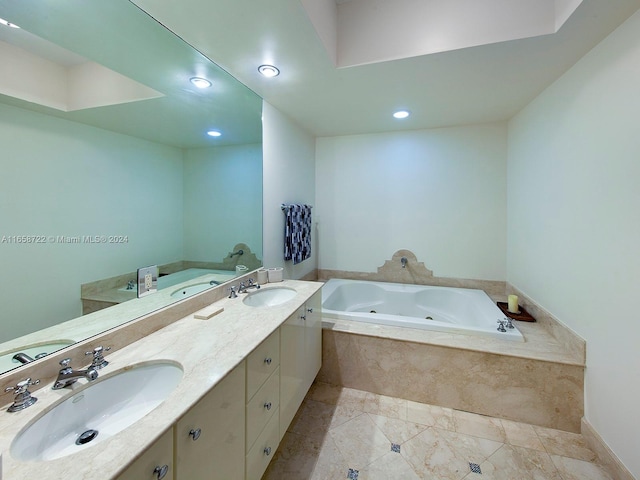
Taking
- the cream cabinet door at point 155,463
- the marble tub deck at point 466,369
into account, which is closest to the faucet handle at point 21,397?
the cream cabinet door at point 155,463

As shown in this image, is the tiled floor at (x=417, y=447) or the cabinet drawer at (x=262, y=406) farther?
the tiled floor at (x=417, y=447)

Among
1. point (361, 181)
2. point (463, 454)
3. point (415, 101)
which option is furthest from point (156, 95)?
point (463, 454)

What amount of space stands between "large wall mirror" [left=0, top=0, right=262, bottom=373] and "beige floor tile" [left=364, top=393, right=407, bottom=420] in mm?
1422

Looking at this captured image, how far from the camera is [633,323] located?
1.27 meters

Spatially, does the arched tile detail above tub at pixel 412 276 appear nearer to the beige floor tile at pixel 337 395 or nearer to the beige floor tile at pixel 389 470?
the beige floor tile at pixel 337 395

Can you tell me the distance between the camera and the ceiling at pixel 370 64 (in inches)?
49.2

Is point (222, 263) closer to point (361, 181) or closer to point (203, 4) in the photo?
point (203, 4)

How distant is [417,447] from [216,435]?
1323mm

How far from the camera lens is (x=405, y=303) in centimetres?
292

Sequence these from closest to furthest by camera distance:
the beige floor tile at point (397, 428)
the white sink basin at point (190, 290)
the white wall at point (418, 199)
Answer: the white sink basin at point (190, 290) → the beige floor tile at point (397, 428) → the white wall at point (418, 199)

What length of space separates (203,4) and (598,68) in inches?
83.3

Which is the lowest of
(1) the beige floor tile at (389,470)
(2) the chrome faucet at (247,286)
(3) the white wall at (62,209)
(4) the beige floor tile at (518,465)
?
(1) the beige floor tile at (389,470)

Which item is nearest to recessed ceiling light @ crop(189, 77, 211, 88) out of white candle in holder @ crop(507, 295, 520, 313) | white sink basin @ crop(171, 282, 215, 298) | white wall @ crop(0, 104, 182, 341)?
white wall @ crop(0, 104, 182, 341)

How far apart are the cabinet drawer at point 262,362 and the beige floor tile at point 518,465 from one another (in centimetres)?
131
